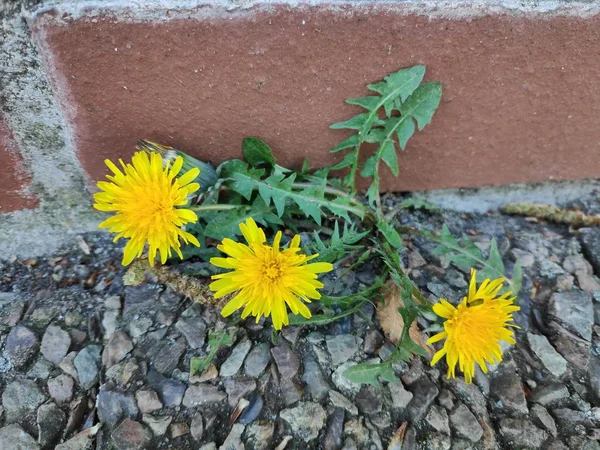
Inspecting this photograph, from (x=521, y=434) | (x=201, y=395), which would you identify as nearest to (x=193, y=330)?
(x=201, y=395)

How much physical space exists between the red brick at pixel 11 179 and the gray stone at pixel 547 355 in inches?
79.5

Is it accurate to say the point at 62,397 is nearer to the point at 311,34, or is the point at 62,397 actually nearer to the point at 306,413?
the point at 306,413

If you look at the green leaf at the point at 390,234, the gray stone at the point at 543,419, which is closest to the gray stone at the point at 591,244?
the gray stone at the point at 543,419

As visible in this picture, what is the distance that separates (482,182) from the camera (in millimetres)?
2244

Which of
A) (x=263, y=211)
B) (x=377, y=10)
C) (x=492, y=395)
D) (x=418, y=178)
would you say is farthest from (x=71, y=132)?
(x=492, y=395)

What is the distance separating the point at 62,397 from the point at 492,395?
1438mm

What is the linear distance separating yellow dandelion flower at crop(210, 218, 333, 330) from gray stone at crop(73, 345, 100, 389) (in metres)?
0.48

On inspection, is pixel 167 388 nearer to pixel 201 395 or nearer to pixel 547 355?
pixel 201 395

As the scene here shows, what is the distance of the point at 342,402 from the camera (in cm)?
154

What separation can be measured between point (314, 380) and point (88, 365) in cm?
76

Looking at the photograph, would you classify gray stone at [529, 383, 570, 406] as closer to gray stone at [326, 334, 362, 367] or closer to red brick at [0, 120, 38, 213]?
gray stone at [326, 334, 362, 367]

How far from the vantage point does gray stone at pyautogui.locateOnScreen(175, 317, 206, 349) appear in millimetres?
1643

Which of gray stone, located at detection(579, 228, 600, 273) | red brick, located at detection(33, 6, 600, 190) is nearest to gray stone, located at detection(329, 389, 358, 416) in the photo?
red brick, located at detection(33, 6, 600, 190)

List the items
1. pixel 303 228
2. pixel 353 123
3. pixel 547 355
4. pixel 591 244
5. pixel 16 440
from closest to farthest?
pixel 16 440, pixel 547 355, pixel 353 123, pixel 303 228, pixel 591 244
